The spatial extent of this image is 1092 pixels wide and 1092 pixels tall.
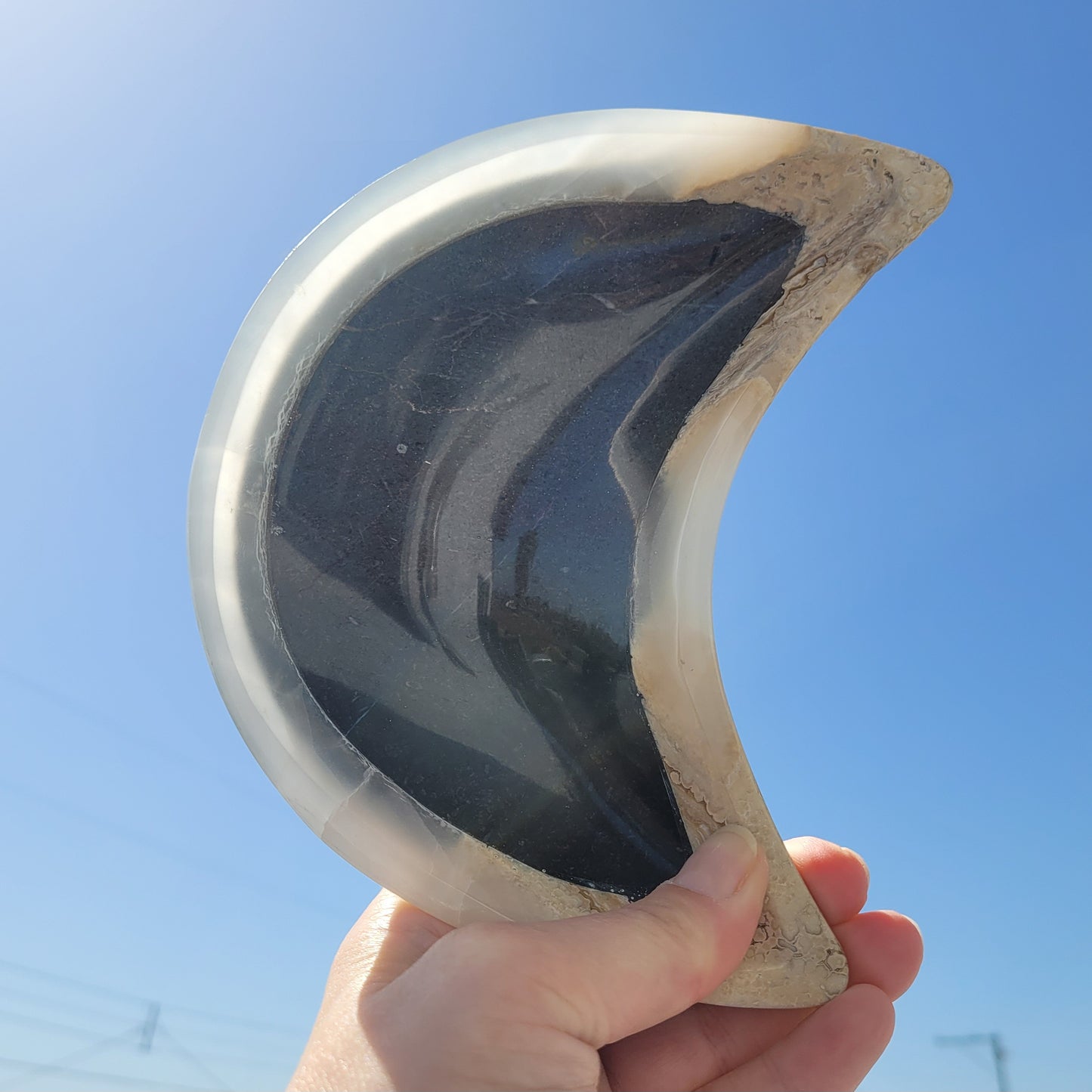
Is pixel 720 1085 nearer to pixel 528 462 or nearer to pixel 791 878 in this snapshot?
pixel 791 878

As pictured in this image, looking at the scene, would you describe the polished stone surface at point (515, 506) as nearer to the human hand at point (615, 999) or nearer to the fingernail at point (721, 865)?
the fingernail at point (721, 865)

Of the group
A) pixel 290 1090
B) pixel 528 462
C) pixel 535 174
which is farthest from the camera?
pixel 528 462

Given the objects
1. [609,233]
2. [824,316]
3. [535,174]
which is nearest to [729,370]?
[824,316]

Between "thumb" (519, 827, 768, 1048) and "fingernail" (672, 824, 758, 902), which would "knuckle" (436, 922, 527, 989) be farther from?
"fingernail" (672, 824, 758, 902)

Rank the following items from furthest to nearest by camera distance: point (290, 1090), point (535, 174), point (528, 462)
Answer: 1. point (528, 462)
2. point (535, 174)
3. point (290, 1090)

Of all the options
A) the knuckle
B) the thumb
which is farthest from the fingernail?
the knuckle

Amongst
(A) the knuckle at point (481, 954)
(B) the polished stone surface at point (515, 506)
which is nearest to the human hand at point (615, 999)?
(A) the knuckle at point (481, 954)

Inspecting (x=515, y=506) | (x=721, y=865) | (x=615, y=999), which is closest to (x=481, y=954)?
(x=615, y=999)
